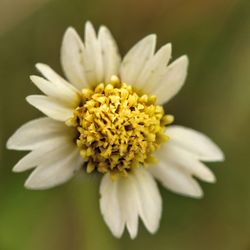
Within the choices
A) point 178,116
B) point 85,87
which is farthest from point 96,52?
point 178,116

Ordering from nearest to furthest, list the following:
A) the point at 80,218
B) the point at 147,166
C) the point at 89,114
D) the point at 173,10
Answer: the point at 89,114, the point at 147,166, the point at 80,218, the point at 173,10

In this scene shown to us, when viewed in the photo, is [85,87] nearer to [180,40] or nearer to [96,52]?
[96,52]

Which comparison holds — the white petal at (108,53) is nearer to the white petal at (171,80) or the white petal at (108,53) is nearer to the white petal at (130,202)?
the white petal at (171,80)

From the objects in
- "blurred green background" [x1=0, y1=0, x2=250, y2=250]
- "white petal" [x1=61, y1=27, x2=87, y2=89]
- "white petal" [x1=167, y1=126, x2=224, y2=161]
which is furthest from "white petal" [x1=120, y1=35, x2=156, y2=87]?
"blurred green background" [x1=0, y1=0, x2=250, y2=250]

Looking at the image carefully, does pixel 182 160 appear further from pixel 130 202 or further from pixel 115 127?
pixel 115 127

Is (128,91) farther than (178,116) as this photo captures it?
No

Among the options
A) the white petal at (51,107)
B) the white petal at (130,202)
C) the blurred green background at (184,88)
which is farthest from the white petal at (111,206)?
the blurred green background at (184,88)
